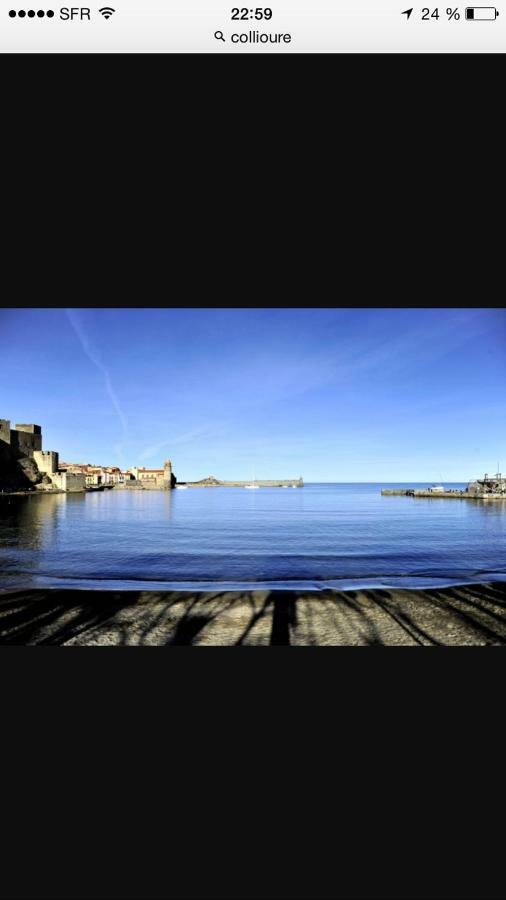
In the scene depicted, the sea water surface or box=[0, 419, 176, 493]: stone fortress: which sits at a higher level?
box=[0, 419, 176, 493]: stone fortress

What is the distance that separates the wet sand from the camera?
4.82 meters

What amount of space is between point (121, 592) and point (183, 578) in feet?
7.21

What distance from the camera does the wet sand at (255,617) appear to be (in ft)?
15.8

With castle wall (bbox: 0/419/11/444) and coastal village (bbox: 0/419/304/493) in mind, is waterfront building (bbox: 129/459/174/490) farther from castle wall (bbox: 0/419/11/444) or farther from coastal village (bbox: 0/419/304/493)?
castle wall (bbox: 0/419/11/444)

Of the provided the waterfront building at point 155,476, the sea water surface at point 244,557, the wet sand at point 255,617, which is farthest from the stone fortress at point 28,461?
the wet sand at point 255,617

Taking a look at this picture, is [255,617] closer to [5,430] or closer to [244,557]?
[244,557]

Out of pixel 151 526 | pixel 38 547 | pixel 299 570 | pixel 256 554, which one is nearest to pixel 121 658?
pixel 299 570

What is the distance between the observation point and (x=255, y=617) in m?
5.57

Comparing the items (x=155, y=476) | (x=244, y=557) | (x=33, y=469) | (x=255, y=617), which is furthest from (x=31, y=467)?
(x=255, y=617)

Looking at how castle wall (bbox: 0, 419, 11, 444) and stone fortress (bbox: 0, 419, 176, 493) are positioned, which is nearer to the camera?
castle wall (bbox: 0, 419, 11, 444)

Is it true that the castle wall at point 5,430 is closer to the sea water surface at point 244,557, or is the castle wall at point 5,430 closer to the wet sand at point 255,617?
the sea water surface at point 244,557

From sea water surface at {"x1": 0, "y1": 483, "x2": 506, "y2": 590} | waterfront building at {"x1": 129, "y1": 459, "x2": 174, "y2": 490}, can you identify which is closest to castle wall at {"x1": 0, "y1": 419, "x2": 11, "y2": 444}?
sea water surface at {"x1": 0, "y1": 483, "x2": 506, "y2": 590}
